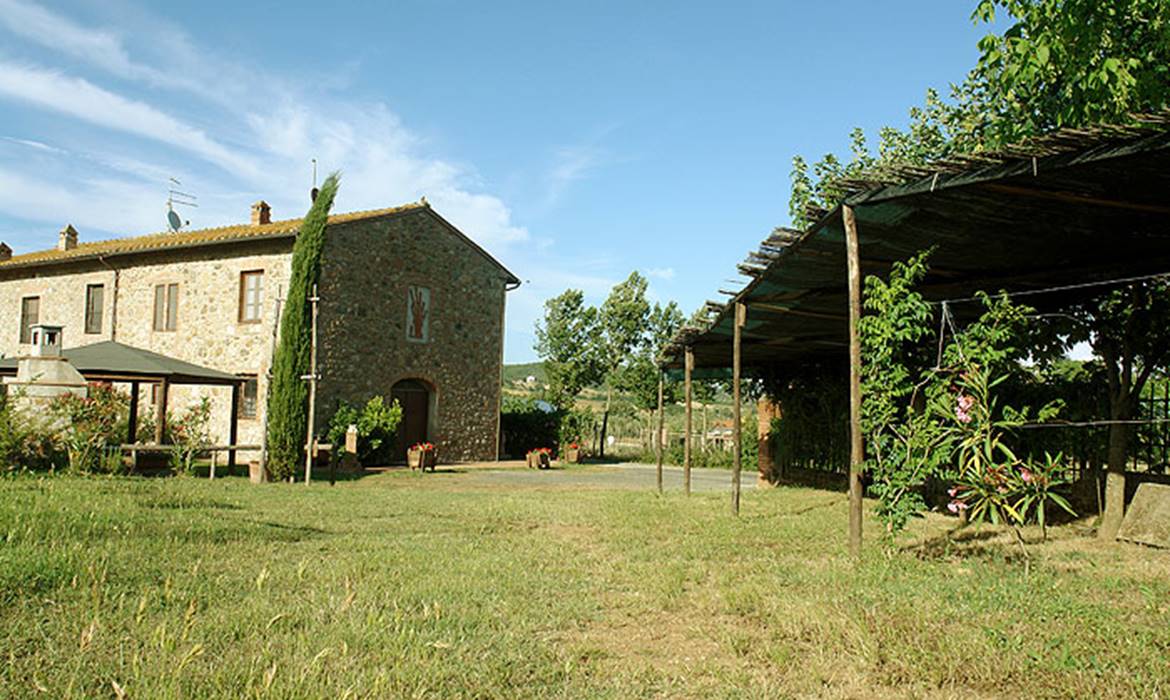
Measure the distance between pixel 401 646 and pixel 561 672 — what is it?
32.4 inches

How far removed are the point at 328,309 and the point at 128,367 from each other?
15.7ft

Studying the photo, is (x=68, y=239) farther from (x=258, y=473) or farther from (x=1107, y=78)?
(x=1107, y=78)

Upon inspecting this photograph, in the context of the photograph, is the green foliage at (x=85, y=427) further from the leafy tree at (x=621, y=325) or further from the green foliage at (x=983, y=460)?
the leafy tree at (x=621, y=325)

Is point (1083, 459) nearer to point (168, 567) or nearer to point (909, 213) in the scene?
point (909, 213)

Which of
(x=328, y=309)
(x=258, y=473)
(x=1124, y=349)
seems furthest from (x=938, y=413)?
(x=328, y=309)

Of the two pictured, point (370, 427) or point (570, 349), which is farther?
point (570, 349)

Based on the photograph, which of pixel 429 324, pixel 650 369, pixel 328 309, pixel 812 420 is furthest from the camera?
pixel 650 369

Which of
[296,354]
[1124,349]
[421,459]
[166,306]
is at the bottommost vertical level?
[421,459]

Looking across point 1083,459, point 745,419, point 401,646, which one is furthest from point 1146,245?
point 745,419

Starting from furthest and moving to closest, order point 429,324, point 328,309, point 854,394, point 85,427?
1. point 429,324
2. point 328,309
3. point 85,427
4. point 854,394

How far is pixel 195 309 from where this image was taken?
20312 millimetres

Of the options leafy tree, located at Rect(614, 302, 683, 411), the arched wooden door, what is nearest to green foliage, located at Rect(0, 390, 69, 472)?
the arched wooden door

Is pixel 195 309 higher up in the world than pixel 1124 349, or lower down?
higher up

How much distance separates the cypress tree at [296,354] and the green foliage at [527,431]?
31.5 feet
